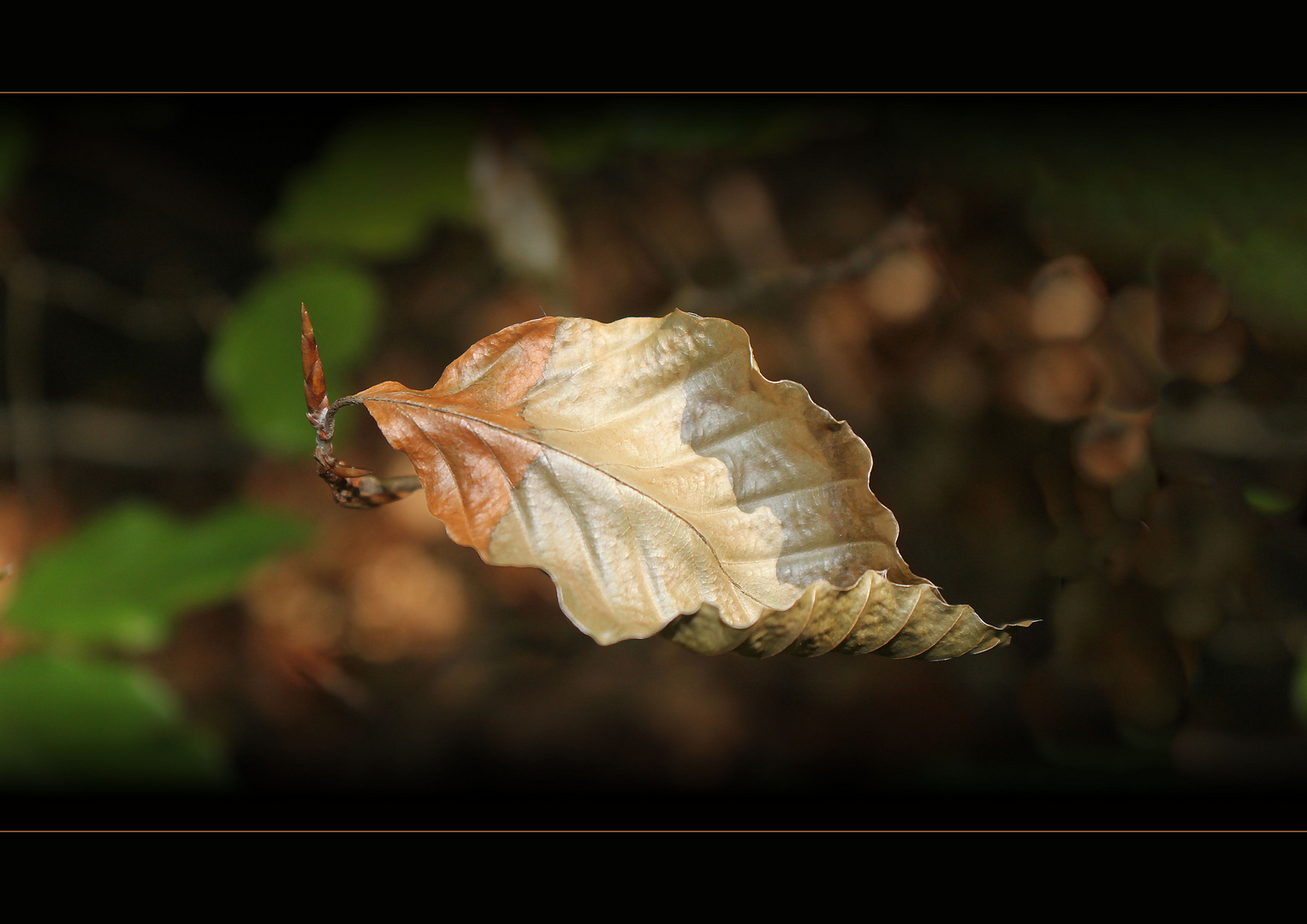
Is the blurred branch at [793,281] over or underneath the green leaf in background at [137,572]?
over

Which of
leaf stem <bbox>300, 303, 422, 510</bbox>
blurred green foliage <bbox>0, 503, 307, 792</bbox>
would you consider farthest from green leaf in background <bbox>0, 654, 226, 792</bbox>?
leaf stem <bbox>300, 303, 422, 510</bbox>

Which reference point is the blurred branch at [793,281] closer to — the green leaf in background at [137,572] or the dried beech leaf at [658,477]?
the dried beech leaf at [658,477]

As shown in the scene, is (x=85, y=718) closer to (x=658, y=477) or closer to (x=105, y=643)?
(x=105, y=643)

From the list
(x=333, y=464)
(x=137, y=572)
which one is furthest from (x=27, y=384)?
(x=333, y=464)

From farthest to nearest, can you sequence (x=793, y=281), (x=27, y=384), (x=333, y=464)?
(x=27, y=384), (x=793, y=281), (x=333, y=464)

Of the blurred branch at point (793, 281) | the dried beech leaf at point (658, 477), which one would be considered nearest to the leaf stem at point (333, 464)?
the dried beech leaf at point (658, 477)

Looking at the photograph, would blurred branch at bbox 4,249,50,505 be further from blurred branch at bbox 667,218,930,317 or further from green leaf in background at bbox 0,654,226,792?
blurred branch at bbox 667,218,930,317
